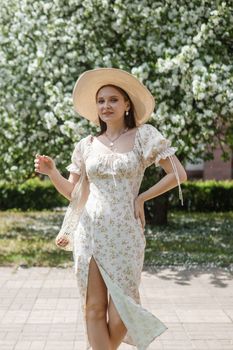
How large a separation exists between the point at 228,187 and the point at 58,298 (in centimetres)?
1321

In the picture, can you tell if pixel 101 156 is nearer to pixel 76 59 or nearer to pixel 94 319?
pixel 94 319

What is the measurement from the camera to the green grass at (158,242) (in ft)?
30.8

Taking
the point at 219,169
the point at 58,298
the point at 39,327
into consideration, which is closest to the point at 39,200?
the point at 219,169

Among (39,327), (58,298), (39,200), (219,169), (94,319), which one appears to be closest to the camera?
(94,319)

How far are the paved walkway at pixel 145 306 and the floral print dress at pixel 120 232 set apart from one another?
1396mm

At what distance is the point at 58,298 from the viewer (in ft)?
22.9

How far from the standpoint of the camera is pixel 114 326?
389cm

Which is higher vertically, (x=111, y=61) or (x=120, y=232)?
(x=111, y=61)

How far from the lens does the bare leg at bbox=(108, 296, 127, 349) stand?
152 inches

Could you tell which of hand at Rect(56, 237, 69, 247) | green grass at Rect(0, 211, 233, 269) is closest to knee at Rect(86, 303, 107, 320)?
hand at Rect(56, 237, 69, 247)

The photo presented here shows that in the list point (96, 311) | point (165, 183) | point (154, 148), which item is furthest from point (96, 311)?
point (154, 148)

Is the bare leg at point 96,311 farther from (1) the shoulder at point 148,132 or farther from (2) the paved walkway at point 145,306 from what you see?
(2) the paved walkway at point 145,306

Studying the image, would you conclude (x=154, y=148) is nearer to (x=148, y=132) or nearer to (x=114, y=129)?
(x=148, y=132)

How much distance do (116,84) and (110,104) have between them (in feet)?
0.52
